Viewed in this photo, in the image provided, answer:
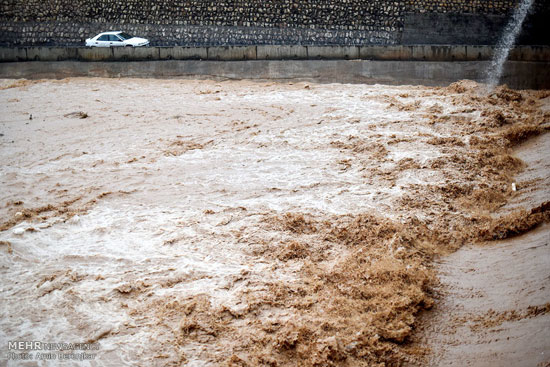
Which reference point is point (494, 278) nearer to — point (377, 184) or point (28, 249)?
point (377, 184)

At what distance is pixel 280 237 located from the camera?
21.0 ft

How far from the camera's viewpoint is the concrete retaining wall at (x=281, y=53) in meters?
15.0

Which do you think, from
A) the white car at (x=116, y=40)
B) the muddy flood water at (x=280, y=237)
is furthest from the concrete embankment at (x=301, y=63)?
the white car at (x=116, y=40)

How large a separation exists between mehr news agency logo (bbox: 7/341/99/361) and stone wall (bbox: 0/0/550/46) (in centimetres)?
1806

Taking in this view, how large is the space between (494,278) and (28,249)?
5.08 metres

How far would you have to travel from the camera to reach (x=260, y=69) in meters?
15.7

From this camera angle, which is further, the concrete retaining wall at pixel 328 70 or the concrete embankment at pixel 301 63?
the concrete embankment at pixel 301 63

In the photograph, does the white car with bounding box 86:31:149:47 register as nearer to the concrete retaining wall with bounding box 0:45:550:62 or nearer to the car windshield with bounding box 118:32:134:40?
the car windshield with bounding box 118:32:134:40

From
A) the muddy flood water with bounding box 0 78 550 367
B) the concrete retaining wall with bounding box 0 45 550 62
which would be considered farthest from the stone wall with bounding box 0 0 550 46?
the muddy flood water with bounding box 0 78 550 367

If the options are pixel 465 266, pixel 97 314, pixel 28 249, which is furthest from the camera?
pixel 28 249

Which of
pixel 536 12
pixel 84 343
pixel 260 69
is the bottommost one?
pixel 84 343

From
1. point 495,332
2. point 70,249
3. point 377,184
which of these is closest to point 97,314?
point 70,249

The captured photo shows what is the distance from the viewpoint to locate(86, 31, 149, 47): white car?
66.0 ft

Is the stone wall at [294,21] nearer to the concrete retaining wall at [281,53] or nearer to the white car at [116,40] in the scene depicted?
the white car at [116,40]
